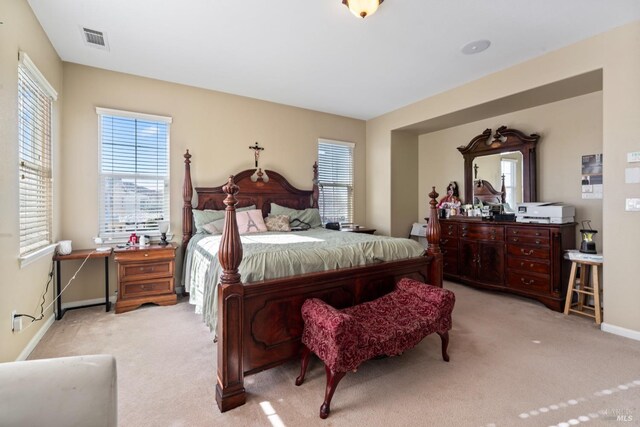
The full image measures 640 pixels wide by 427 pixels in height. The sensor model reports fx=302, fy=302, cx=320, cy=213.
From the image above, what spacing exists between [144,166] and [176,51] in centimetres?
149

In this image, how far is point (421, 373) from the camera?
217 centimetres

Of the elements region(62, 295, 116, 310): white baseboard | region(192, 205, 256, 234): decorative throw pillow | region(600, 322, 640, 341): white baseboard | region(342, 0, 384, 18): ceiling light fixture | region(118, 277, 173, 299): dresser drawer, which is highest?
region(342, 0, 384, 18): ceiling light fixture

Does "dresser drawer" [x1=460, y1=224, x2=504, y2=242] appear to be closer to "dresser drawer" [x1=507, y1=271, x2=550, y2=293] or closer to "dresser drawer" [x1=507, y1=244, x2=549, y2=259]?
"dresser drawer" [x1=507, y1=244, x2=549, y2=259]

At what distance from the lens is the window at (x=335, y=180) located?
530 centimetres

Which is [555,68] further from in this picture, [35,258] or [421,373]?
[35,258]

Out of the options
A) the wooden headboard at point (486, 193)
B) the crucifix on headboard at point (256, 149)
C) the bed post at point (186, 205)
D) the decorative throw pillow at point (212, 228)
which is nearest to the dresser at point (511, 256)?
the wooden headboard at point (486, 193)

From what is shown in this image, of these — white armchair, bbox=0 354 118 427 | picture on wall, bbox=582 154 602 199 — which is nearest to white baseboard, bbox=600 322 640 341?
picture on wall, bbox=582 154 602 199

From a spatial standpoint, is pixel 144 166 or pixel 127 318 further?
pixel 144 166

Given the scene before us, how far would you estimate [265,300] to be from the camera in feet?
6.45

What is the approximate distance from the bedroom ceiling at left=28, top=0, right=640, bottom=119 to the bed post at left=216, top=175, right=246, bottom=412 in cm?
181

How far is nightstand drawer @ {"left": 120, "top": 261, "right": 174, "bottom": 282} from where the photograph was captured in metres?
3.32

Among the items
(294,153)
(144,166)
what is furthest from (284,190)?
(144,166)

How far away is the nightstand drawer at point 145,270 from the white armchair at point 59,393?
8.32ft

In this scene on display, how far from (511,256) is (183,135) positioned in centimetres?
458
